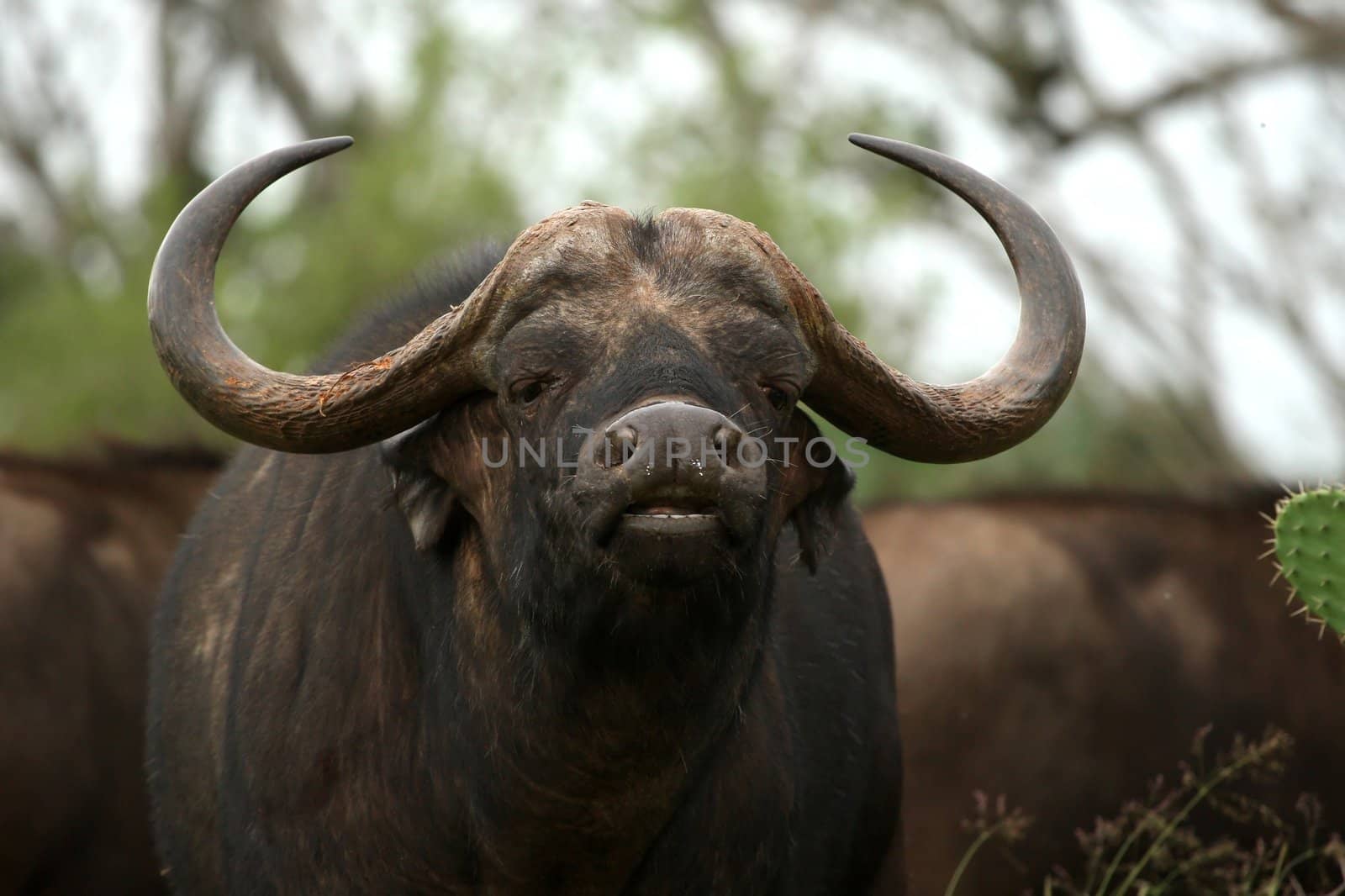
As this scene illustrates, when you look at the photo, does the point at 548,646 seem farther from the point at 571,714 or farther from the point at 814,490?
the point at 814,490

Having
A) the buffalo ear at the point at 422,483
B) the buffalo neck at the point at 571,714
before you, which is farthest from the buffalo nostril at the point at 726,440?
the buffalo ear at the point at 422,483

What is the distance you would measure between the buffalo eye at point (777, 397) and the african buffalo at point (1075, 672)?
13.3 ft

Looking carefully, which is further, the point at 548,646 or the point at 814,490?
the point at 814,490

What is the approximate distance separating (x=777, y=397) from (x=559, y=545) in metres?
0.66

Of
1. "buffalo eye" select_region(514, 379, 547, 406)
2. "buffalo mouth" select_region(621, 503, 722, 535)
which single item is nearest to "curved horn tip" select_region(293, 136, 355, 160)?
"buffalo eye" select_region(514, 379, 547, 406)

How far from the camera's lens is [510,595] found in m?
4.23

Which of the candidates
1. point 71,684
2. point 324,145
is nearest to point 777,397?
point 324,145

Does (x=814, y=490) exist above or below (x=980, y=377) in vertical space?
below

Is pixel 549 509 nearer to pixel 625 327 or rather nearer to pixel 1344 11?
pixel 625 327

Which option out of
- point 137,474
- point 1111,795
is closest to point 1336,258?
point 1111,795

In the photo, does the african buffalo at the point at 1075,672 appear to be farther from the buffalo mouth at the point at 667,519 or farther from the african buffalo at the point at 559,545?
the buffalo mouth at the point at 667,519

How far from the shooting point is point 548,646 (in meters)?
4.12

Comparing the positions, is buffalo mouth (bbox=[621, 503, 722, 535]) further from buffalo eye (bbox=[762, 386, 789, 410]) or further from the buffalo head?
buffalo eye (bbox=[762, 386, 789, 410])

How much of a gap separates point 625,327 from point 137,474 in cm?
565
